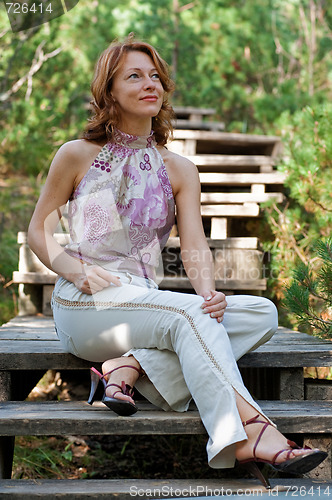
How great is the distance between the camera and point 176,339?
178 cm

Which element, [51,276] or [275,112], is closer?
[51,276]

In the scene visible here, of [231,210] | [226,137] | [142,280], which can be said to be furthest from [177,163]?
[226,137]

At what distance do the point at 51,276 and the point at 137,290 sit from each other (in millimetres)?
1240

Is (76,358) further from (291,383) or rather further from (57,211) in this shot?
(291,383)

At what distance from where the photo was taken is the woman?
1.66 m

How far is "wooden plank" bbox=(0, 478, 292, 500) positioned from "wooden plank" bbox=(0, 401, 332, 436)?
14cm

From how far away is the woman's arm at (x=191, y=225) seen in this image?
6.74 feet

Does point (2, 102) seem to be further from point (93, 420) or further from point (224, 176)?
point (93, 420)

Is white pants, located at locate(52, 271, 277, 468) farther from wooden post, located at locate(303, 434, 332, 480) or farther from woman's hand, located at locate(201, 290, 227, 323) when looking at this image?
wooden post, located at locate(303, 434, 332, 480)

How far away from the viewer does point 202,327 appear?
5.71 ft

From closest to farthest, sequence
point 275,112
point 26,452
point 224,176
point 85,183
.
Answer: point 85,183 → point 26,452 → point 224,176 → point 275,112

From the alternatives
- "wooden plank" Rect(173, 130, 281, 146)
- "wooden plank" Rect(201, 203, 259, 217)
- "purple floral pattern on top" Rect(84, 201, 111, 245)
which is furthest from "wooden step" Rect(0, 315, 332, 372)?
"wooden plank" Rect(173, 130, 281, 146)

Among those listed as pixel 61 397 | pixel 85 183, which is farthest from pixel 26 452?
pixel 85 183

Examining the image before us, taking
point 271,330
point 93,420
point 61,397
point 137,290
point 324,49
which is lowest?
point 61,397
